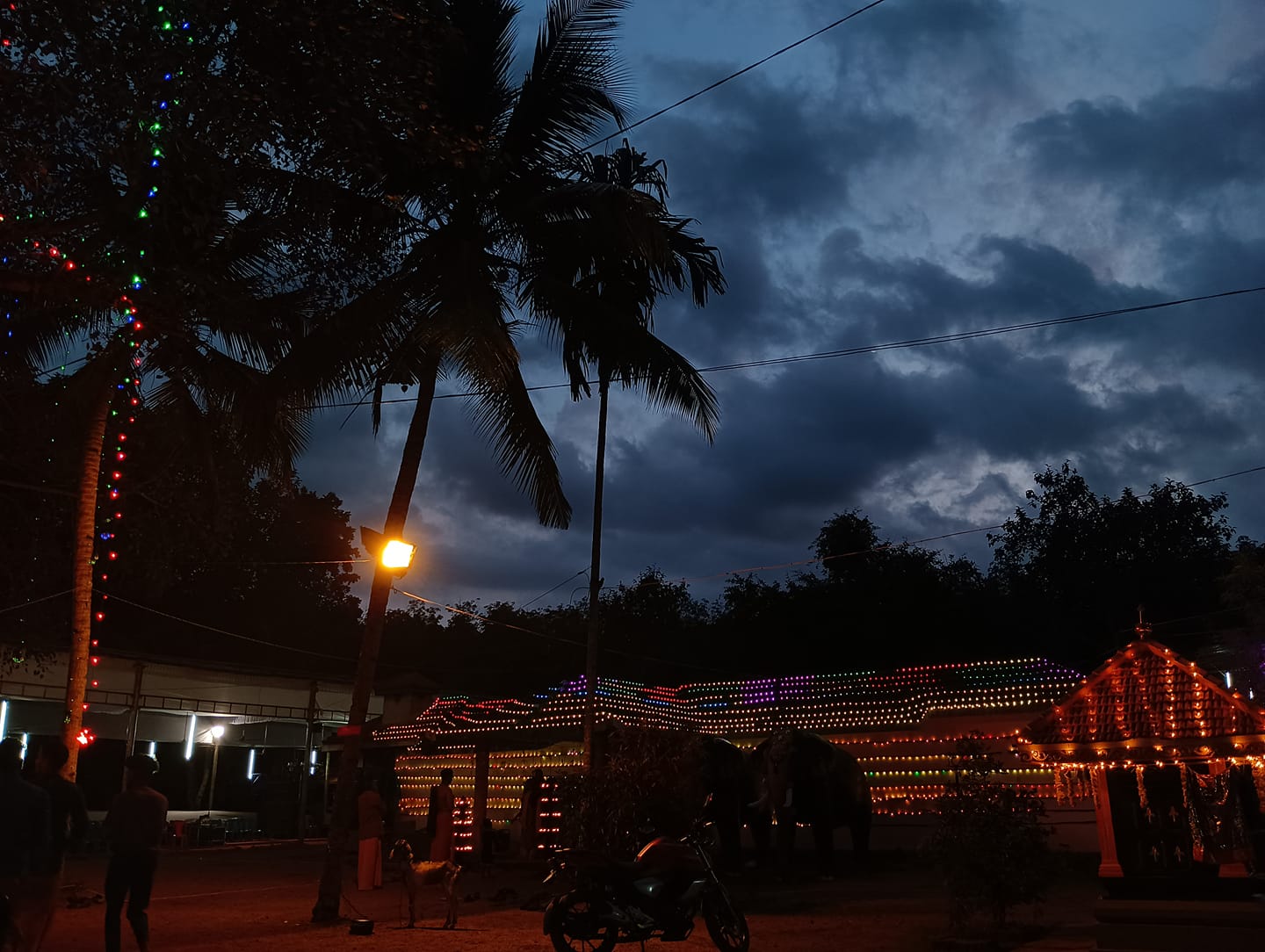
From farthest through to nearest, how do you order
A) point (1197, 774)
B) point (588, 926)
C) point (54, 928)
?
point (54, 928)
point (1197, 774)
point (588, 926)

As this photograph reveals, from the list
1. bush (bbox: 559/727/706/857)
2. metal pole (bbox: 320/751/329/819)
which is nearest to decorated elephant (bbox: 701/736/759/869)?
bush (bbox: 559/727/706/857)

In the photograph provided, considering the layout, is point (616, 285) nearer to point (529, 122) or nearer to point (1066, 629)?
point (529, 122)

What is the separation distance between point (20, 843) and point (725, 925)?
203 inches

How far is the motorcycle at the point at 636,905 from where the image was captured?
8.12 metres

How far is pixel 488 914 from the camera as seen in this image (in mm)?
11570

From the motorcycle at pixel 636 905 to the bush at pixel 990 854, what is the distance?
6.54 feet

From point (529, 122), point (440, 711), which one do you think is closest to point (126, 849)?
point (529, 122)

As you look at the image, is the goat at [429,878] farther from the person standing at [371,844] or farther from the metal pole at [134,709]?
the metal pole at [134,709]

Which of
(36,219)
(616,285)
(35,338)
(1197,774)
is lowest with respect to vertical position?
(1197,774)

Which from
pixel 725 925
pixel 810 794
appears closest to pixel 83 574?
pixel 725 925

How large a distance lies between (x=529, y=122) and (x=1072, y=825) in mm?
14002

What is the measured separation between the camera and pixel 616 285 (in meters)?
15.0

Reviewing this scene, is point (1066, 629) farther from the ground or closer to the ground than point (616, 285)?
closer to the ground

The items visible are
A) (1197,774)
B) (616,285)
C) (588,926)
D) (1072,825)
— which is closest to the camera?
(588,926)
